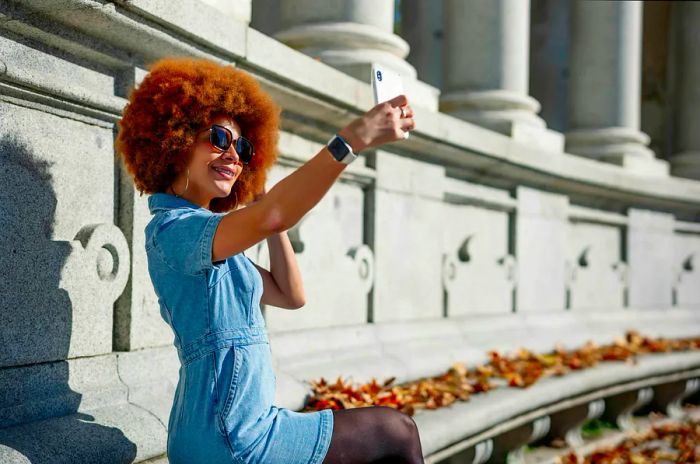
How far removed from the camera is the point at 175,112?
170 inches

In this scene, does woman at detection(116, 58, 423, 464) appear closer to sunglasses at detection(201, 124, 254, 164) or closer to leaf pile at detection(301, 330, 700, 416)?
sunglasses at detection(201, 124, 254, 164)

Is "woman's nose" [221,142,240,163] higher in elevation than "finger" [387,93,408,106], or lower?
lower

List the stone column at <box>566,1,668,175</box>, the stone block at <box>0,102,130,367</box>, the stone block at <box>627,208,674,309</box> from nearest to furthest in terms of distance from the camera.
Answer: the stone block at <box>0,102,130,367</box> → the stone block at <box>627,208,674,309</box> → the stone column at <box>566,1,668,175</box>

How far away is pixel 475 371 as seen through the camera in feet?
32.4

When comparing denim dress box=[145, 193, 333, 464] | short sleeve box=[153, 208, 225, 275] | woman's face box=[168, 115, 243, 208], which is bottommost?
denim dress box=[145, 193, 333, 464]

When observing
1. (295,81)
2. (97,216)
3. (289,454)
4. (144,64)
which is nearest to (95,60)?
(144,64)

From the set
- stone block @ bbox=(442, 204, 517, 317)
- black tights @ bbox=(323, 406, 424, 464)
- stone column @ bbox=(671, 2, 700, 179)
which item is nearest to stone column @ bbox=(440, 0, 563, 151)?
stone block @ bbox=(442, 204, 517, 317)

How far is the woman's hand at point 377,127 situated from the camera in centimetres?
361

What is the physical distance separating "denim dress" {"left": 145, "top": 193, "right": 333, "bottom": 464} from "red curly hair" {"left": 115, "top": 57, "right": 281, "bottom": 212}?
35 cm

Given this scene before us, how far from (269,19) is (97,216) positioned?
8.93 m

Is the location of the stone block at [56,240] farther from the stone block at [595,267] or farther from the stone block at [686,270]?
the stone block at [686,270]

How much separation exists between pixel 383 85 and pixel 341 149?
0.38 m

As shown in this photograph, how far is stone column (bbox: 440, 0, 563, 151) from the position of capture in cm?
1271

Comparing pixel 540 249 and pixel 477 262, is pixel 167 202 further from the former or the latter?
pixel 540 249
